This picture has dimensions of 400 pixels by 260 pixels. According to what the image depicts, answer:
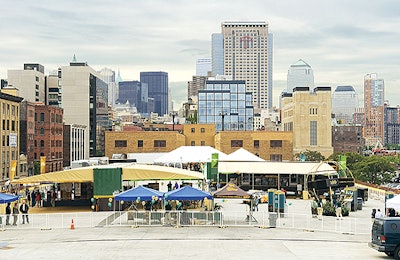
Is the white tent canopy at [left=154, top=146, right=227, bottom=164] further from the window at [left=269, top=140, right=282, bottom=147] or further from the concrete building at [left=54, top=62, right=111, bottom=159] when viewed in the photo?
the concrete building at [left=54, top=62, right=111, bottom=159]

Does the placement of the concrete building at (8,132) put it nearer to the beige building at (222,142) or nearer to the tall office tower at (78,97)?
the beige building at (222,142)

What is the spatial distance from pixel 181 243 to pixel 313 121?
491 feet

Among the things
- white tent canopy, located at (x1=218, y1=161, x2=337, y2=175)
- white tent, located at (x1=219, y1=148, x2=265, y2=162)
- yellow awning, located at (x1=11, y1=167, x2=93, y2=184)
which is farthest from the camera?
white tent, located at (x1=219, y1=148, x2=265, y2=162)

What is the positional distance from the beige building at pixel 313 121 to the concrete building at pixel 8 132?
302 ft

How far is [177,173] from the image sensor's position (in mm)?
48719

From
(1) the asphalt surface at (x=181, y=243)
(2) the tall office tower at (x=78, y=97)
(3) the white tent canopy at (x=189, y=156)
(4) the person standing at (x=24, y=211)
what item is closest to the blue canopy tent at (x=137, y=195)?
(1) the asphalt surface at (x=181, y=243)

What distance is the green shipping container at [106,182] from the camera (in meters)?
46.2

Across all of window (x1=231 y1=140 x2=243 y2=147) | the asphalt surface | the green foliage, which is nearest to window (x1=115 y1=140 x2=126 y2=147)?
window (x1=231 y1=140 x2=243 y2=147)

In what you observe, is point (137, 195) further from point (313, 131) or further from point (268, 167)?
point (313, 131)

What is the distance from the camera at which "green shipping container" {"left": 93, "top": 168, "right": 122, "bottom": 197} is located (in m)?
46.2

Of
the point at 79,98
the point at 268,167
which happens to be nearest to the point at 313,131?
the point at 79,98

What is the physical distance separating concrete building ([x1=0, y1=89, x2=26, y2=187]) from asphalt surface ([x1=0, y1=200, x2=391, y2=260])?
6153 cm

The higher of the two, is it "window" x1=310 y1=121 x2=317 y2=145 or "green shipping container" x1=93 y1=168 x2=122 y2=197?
"window" x1=310 y1=121 x2=317 y2=145

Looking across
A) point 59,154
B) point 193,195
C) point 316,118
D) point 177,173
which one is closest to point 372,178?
point 316,118
